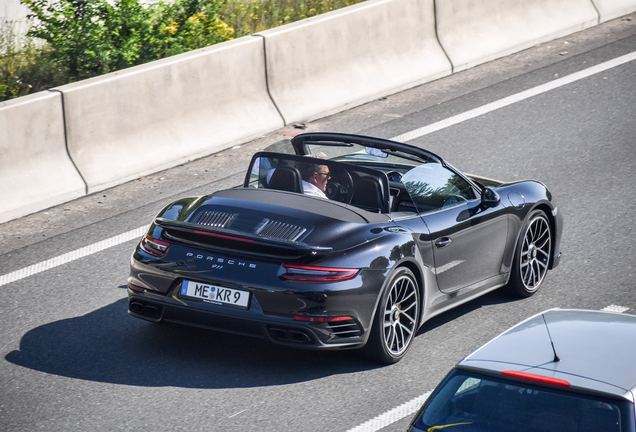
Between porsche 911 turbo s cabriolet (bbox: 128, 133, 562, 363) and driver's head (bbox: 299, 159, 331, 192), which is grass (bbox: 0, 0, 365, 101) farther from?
driver's head (bbox: 299, 159, 331, 192)

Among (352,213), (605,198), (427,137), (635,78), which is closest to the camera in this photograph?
(352,213)

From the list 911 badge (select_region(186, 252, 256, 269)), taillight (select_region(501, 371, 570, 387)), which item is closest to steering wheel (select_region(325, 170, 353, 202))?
911 badge (select_region(186, 252, 256, 269))

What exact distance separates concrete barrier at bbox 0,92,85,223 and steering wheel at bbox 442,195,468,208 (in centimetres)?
449

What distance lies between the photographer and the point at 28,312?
23.4 feet

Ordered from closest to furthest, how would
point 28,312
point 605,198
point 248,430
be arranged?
point 248,430, point 28,312, point 605,198

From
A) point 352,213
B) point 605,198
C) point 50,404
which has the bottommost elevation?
point 605,198

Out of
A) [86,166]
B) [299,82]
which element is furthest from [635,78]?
[86,166]

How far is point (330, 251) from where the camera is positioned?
5887 mm

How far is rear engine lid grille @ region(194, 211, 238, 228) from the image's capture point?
6.09 m

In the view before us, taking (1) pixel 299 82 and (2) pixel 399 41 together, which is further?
(2) pixel 399 41

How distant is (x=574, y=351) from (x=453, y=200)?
117 inches

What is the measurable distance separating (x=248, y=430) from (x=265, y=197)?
5.70ft

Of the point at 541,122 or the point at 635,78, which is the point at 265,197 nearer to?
the point at 541,122

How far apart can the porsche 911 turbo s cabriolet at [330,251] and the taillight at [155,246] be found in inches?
0.4
